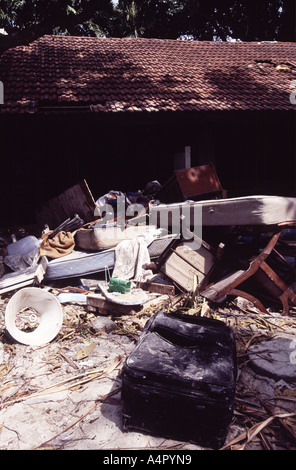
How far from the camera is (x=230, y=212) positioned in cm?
509

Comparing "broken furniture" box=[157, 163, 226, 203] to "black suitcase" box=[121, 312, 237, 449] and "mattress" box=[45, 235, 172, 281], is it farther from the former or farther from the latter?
"black suitcase" box=[121, 312, 237, 449]

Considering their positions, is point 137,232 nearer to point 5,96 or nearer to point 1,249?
point 1,249

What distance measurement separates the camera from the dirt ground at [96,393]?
252cm

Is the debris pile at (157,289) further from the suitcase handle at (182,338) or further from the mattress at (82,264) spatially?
the suitcase handle at (182,338)

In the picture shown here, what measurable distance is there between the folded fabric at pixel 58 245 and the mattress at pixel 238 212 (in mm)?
2081

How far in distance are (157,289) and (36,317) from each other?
2097mm

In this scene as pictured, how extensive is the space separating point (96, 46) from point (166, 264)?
940 cm

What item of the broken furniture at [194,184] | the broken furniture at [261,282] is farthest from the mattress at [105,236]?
the broken furniture at [261,282]

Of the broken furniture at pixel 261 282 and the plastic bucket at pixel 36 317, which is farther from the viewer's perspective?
the broken furniture at pixel 261 282

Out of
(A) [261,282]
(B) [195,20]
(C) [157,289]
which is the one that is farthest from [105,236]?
(B) [195,20]

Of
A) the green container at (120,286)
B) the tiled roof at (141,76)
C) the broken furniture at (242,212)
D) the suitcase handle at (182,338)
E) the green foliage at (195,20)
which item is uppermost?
the green foliage at (195,20)

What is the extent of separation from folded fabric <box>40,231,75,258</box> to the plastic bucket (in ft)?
5.80

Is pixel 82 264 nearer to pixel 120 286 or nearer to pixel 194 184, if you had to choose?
pixel 120 286

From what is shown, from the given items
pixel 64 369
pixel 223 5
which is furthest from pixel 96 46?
pixel 223 5
